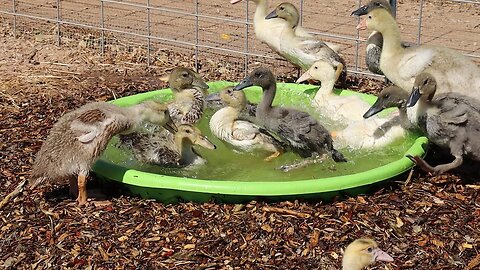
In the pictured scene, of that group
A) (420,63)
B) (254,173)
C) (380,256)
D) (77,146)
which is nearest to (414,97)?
(420,63)

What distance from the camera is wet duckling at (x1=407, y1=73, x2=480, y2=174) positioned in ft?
20.5

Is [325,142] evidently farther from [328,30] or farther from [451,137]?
[328,30]

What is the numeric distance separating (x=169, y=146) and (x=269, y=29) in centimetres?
291

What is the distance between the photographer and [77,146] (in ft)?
19.0

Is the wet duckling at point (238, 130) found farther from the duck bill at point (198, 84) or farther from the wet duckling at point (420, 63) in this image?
the wet duckling at point (420, 63)

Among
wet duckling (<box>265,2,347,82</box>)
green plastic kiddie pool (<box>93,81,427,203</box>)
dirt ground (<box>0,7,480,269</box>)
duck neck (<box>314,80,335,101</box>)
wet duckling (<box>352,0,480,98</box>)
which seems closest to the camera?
dirt ground (<box>0,7,480,269</box>)

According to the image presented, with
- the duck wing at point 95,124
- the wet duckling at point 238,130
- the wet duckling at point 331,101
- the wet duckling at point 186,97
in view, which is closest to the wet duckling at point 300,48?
the wet duckling at point 331,101

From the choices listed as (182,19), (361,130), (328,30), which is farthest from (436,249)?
(182,19)

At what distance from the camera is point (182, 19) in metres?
11.7

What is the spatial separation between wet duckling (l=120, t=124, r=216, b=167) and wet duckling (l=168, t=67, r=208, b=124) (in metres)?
0.74

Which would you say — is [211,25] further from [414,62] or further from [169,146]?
[169,146]

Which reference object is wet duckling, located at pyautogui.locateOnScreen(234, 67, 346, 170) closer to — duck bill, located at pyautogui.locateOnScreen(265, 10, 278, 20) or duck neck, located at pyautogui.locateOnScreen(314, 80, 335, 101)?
duck neck, located at pyautogui.locateOnScreen(314, 80, 335, 101)

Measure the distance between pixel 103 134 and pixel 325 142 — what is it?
173 cm

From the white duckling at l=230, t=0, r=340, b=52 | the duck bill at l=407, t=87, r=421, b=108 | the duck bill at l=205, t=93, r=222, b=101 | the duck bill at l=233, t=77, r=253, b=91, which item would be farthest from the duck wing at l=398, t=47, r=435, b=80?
the white duckling at l=230, t=0, r=340, b=52
